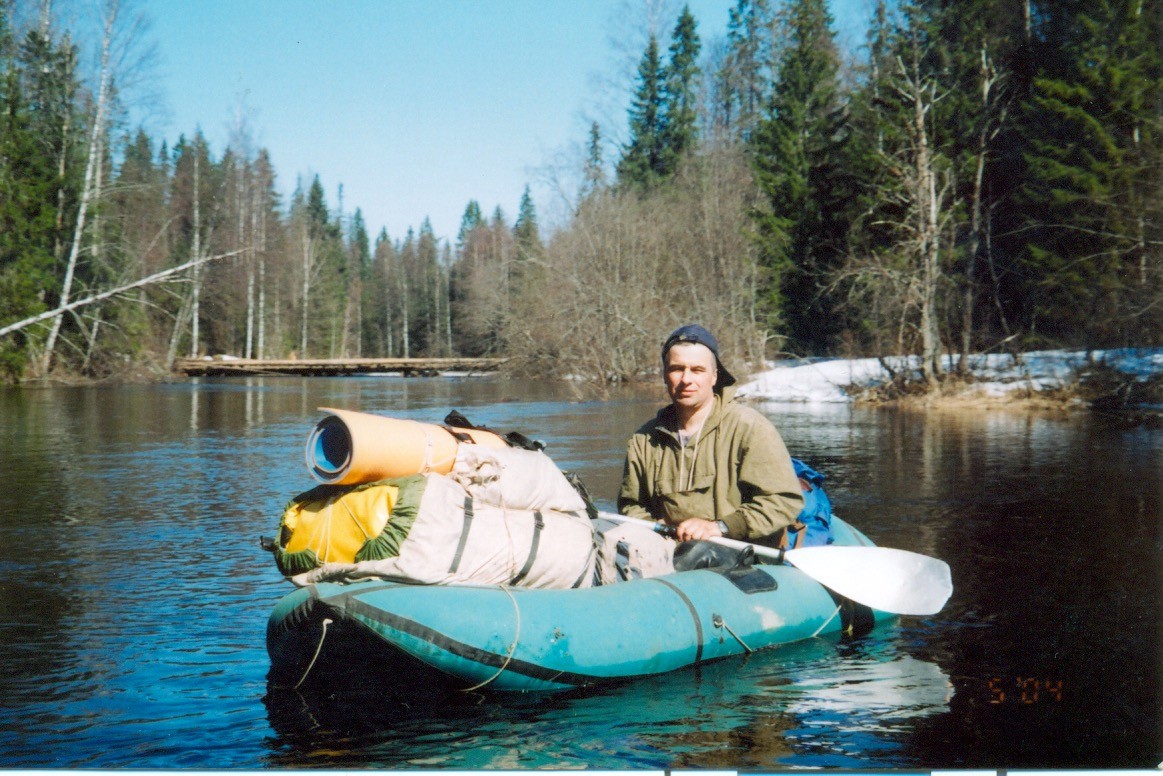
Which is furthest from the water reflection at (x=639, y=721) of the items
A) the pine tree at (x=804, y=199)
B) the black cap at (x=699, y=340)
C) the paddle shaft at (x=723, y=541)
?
the pine tree at (x=804, y=199)

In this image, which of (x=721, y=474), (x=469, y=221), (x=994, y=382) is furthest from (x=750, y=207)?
(x=469, y=221)

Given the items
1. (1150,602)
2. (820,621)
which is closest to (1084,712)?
(820,621)

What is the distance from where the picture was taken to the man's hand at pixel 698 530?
4.26 metres

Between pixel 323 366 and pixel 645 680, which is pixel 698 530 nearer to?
pixel 645 680

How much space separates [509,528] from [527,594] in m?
0.23

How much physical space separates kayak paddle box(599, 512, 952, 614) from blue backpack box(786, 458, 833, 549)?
0.48 feet

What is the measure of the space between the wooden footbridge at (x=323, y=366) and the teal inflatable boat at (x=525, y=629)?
24302 millimetres

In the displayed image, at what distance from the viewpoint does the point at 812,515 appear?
4848mm

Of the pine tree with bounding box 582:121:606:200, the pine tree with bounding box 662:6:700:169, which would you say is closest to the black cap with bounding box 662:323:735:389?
the pine tree with bounding box 662:6:700:169

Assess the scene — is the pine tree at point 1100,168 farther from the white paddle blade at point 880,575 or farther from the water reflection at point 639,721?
the water reflection at point 639,721

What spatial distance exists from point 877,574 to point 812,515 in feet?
1.43

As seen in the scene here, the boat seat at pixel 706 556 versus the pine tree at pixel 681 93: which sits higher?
the pine tree at pixel 681 93

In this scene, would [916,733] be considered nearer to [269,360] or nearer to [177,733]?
[177,733]

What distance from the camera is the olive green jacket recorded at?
4215 mm
